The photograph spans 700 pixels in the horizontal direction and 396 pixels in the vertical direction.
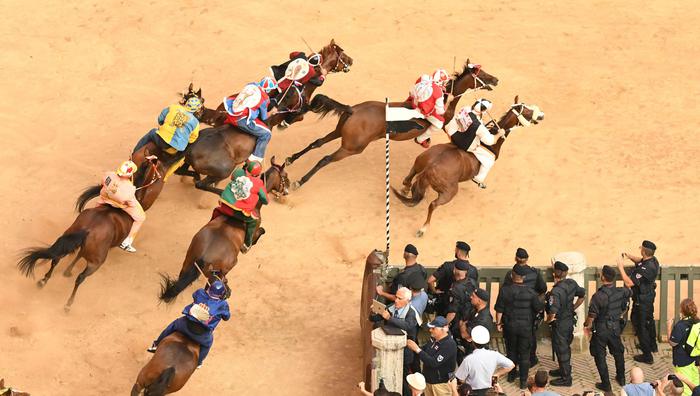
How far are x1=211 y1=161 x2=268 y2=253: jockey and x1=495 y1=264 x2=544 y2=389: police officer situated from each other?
4037 millimetres

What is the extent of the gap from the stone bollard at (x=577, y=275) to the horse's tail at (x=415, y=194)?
160 inches

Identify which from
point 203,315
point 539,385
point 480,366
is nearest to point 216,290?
point 203,315

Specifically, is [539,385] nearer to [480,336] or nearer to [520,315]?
[480,336]

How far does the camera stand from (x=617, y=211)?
62.6 ft

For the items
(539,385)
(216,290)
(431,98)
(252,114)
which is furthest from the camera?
(431,98)

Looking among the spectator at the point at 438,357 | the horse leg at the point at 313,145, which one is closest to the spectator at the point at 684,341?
the spectator at the point at 438,357

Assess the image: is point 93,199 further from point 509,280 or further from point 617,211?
point 617,211

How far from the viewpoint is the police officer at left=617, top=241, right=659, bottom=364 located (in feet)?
48.2

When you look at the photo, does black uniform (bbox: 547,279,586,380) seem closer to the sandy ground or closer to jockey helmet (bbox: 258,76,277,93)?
the sandy ground

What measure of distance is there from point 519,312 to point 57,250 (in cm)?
668

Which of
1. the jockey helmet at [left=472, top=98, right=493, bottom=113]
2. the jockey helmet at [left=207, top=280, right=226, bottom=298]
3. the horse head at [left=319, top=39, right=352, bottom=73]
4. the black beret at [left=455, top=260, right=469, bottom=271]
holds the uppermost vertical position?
the horse head at [left=319, top=39, right=352, bottom=73]

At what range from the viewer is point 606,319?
14070mm

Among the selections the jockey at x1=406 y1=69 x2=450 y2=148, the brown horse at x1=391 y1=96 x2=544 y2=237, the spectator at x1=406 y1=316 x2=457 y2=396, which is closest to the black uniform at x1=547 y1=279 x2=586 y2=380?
the spectator at x1=406 y1=316 x2=457 y2=396

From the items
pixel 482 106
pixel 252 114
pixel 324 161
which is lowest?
pixel 324 161
